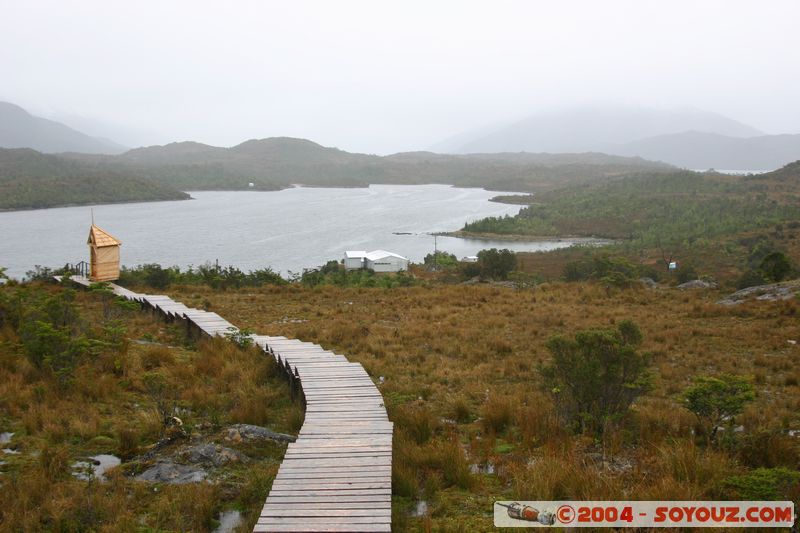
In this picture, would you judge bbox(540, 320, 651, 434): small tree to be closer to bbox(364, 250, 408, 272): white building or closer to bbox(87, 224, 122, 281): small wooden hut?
bbox(87, 224, 122, 281): small wooden hut

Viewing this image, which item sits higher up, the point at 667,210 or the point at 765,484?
the point at 667,210

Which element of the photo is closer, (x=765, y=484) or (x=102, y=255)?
(x=765, y=484)

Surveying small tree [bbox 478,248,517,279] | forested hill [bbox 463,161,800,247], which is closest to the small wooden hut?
small tree [bbox 478,248,517,279]

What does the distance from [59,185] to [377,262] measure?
325ft

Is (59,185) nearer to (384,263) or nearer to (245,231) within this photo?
(245,231)

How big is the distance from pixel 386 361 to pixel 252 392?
111 inches

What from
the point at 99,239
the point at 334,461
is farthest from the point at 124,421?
the point at 99,239

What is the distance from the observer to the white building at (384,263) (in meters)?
45.4

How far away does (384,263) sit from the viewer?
46.1 metres

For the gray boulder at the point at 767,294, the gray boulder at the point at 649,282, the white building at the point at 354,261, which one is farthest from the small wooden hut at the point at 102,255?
the white building at the point at 354,261

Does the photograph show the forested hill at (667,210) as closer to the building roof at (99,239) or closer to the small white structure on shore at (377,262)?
the small white structure on shore at (377,262)

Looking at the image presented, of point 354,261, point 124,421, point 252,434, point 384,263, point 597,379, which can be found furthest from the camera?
point 354,261

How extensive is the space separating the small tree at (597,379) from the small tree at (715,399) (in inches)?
25.5

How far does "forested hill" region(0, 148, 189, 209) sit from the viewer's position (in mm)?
110812
